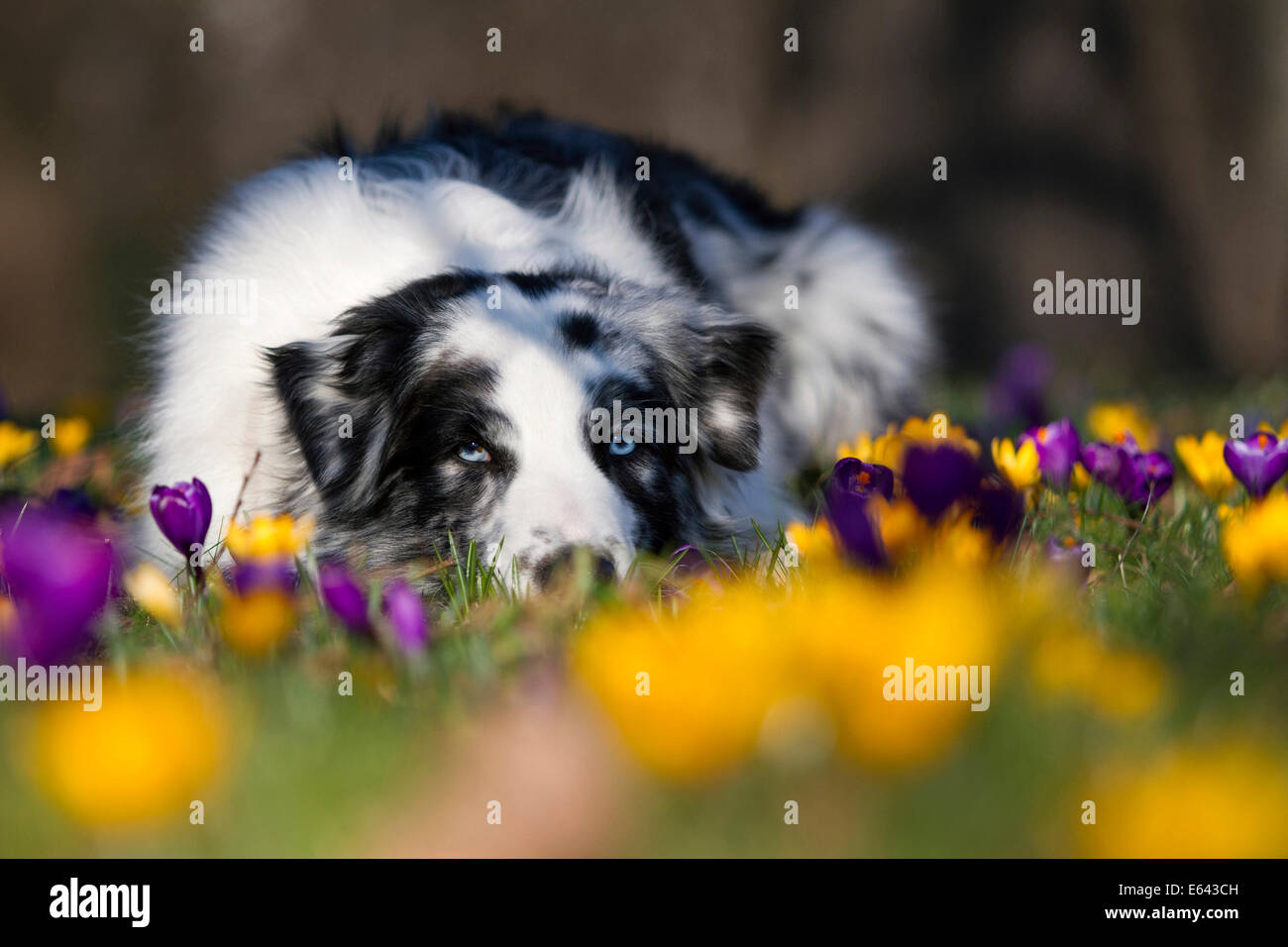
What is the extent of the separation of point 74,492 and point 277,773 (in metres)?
2.08

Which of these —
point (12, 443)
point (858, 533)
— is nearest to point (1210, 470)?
point (858, 533)

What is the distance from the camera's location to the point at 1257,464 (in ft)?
7.69

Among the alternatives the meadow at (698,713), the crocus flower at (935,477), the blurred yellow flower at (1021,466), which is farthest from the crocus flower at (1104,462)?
the crocus flower at (935,477)

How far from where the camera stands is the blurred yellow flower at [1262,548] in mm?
1768

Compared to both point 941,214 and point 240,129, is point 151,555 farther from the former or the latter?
point 941,214

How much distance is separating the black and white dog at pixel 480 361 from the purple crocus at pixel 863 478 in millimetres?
444

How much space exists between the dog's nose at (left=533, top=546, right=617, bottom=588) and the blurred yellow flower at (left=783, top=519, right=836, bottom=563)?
365 mm

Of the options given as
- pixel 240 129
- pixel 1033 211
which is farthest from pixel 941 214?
pixel 240 129

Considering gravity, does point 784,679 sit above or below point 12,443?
below

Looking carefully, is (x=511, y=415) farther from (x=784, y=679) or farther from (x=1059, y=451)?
(x=784, y=679)

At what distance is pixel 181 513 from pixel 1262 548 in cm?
180

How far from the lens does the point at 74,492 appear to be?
3.03 meters

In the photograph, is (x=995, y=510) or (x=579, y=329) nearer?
(x=995, y=510)

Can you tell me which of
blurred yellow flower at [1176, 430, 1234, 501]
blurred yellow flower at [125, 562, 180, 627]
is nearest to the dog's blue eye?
Result: blurred yellow flower at [125, 562, 180, 627]
